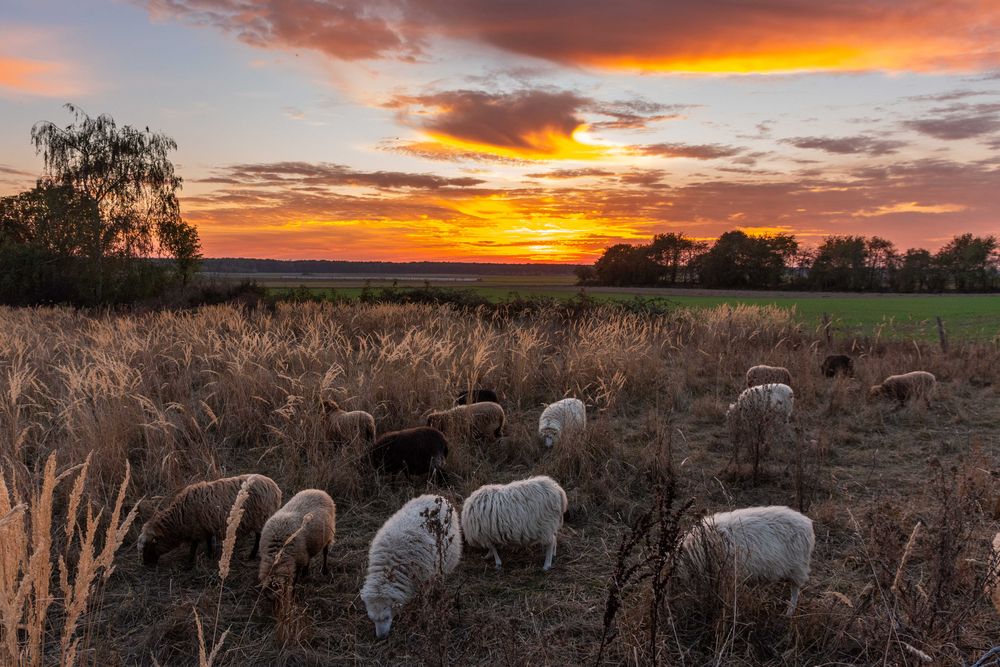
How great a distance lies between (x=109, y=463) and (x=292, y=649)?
11.7ft

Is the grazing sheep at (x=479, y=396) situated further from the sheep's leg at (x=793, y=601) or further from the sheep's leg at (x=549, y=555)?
the sheep's leg at (x=793, y=601)

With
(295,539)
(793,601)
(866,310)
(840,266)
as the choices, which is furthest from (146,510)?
(840,266)

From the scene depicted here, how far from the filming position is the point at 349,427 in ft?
22.3

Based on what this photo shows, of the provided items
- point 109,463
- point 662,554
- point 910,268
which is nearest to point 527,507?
point 662,554

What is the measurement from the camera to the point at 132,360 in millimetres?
9375

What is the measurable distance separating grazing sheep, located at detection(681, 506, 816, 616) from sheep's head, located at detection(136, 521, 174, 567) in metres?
4.20

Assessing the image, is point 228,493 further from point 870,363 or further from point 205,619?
point 870,363

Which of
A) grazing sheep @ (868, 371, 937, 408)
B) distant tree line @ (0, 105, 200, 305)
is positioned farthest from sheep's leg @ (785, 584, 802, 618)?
distant tree line @ (0, 105, 200, 305)

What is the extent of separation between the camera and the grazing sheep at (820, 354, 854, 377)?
12.2 meters

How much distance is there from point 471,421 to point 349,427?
1.59 m

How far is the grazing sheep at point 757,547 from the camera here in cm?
363

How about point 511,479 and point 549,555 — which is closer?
point 549,555

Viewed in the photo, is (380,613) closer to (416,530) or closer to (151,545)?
(416,530)

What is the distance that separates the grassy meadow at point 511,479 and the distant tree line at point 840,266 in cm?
7314
